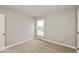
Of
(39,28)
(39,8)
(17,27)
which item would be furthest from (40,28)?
(39,8)

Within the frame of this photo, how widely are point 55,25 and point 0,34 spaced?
312cm

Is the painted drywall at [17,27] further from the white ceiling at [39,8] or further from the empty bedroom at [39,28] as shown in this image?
the white ceiling at [39,8]

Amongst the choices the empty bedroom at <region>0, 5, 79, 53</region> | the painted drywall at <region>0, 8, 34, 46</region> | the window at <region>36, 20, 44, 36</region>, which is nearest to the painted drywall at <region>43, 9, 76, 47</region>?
the empty bedroom at <region>0, 5, 79, 53</region>

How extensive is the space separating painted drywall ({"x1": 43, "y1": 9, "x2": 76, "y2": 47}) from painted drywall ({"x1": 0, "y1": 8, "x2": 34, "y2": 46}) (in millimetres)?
1168

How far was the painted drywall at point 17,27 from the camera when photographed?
12.0 feet

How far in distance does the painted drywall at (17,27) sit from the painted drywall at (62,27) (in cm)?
117

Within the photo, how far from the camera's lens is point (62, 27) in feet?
14.4

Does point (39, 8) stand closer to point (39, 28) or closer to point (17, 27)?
point (17, 27)

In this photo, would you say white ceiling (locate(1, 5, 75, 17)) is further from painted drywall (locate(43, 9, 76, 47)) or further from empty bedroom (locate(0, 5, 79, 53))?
painted drywall (locate(43, 9, 76, 47))

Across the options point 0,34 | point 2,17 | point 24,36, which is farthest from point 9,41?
point 24,36

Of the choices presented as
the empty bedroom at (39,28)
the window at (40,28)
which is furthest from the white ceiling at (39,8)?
the window at (40,28)

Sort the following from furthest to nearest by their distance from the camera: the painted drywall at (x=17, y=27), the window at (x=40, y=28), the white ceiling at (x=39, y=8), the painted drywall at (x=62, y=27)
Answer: the window at (x=40, y=28)
the painted drywall at (x=62, y=27)
the painted drywall at (x=17, y=27)
the white ceiling at (x=39, y=8)
